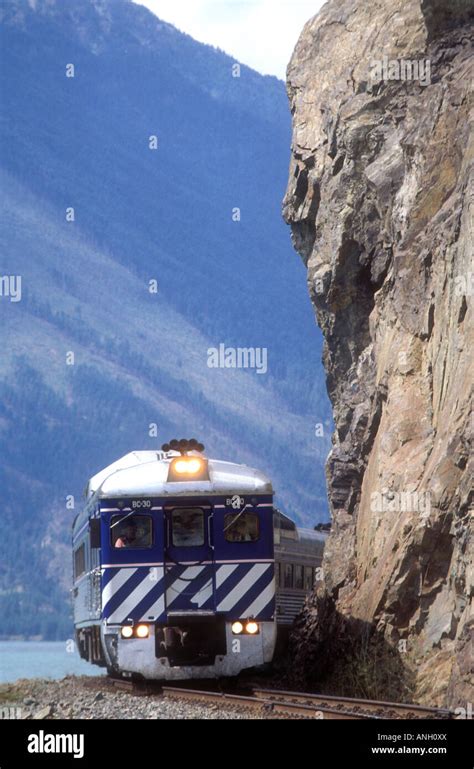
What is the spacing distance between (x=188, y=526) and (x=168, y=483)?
734 millimetres

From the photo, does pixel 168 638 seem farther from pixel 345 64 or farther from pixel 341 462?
pixel 345 64

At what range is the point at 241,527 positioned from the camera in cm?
2177

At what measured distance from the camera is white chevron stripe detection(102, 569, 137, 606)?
21250mm

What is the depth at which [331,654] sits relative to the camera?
23.3 m

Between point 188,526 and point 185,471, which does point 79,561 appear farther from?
point 185,471

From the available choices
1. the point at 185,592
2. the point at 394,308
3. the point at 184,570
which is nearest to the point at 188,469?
the point at 184,570

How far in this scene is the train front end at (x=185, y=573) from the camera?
2120 centimetres

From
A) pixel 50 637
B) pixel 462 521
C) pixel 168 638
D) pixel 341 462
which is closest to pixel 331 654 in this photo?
pixel 168 638

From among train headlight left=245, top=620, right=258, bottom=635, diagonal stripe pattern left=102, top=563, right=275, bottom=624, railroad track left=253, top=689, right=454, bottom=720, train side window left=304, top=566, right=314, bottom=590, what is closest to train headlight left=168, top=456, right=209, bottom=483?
diagonal stripe pattern left=102, top=563, right=275, bottom=624

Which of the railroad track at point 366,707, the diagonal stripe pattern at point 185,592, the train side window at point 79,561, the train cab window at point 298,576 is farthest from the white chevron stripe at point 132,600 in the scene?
the train cab window at point 298,576

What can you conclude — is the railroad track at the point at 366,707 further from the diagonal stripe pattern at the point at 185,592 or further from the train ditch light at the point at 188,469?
the train ditch light at the point at 188,469

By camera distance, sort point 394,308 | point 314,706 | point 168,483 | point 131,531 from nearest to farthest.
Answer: point 314,706 < point 131,531 < point 168,483 < point 394,308

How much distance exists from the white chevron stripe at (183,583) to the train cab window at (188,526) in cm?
39
